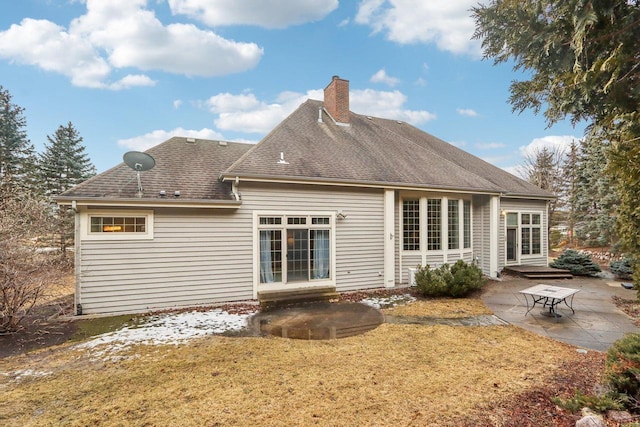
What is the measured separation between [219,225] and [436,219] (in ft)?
23.6

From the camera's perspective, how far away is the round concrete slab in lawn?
554 cm

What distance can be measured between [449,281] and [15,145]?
26026 millimetres

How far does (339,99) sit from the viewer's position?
11977 mm

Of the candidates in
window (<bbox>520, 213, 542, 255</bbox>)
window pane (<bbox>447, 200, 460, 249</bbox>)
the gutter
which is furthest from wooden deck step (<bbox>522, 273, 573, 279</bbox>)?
the gutter

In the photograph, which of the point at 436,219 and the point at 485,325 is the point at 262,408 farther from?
the point at 436,219

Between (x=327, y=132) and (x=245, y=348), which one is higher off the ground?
(x=327, y=132)

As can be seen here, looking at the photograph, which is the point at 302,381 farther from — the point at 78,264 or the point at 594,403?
the point at 78,264

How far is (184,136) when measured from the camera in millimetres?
10023

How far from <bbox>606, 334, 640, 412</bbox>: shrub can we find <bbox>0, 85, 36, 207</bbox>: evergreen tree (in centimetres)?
2486

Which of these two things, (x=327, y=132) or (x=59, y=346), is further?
(x=327, y=132)

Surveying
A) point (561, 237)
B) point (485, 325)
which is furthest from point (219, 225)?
point (561, 237)

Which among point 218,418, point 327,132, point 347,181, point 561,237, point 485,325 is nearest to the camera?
point 218,418

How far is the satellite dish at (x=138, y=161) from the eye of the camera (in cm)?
706

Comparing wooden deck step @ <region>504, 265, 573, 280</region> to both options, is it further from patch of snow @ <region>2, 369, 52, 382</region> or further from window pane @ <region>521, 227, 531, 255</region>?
patch of snow @ <region>2, 369, 52, 382</region>
